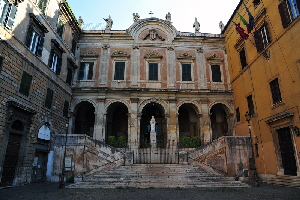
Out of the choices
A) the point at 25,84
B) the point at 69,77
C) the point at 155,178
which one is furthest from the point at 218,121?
the point at 25,84

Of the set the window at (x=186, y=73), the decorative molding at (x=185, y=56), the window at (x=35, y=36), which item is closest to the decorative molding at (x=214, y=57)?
the decorative molding at (x=185, y=56)

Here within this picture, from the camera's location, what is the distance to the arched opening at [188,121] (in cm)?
1877

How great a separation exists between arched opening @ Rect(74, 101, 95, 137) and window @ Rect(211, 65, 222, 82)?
11.2 metres

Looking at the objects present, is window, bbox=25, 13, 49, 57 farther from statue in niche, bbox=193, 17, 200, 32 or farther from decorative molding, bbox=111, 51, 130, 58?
statue in niche, bbox=193, 17, 200, 32

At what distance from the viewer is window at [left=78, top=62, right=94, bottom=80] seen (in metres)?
18.2

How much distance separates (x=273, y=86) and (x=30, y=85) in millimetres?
13980

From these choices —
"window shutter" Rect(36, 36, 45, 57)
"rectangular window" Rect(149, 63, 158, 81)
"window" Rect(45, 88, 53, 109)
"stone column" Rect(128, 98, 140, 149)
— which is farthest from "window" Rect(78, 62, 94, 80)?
"window shutter" Rect(36, 36, 45, 57)

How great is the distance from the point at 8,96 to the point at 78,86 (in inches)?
317

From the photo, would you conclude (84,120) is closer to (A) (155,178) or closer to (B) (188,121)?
(B) (188,121)

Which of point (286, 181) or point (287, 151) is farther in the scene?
point (287, 151)

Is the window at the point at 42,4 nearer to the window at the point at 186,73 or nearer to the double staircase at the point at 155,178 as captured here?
the double staircase at the point at 155,178

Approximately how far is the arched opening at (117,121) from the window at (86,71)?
10.8ft

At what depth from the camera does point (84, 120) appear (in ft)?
61.8

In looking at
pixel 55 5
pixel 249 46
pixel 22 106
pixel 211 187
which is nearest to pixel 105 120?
pixel 22 106
